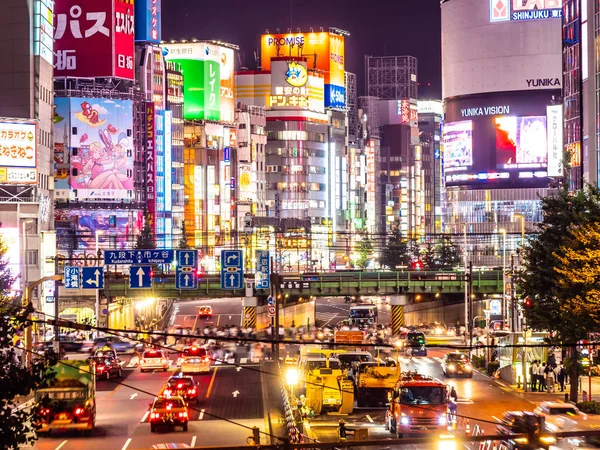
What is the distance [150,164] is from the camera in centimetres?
14275

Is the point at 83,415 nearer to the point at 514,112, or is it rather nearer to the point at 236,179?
the point at 514,112

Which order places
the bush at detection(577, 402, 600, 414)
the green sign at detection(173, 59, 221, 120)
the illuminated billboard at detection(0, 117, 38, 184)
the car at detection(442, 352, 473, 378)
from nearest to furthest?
the bush at detection(577, 402, 600, 414), the car at detection(442, 352, 473, 378), the illuminated billboard at detection(0, 117, 38, 184), the green sign at detection(173, 59, 221, 120)

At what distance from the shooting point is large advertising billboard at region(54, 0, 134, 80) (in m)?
133

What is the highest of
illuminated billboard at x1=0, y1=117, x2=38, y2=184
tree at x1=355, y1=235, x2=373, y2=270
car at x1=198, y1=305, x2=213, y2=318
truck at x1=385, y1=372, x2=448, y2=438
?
illuminated billboard at x1=0, y1=117, x2=38, y2=184

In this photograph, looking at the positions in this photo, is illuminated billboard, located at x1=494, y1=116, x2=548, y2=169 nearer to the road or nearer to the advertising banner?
the advertising banner

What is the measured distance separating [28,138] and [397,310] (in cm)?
3565

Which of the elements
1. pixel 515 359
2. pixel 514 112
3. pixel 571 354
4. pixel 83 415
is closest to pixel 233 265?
pixel 515 359

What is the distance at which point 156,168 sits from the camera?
474 ft

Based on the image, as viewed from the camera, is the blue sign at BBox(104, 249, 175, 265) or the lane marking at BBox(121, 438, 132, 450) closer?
the lane marking at BBox(121, 438, 132, 450)

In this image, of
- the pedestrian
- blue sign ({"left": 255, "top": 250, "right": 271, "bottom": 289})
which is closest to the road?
blue sign ({"left": 255, "top": 250, "right": 271, "bottom": 289})

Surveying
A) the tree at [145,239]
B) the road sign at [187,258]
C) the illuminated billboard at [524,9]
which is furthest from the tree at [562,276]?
the illuminated billboard at [524,9]

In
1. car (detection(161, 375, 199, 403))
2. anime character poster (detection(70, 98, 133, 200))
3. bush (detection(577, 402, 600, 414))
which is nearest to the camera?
bush (detection(577, 402, 600, 414))

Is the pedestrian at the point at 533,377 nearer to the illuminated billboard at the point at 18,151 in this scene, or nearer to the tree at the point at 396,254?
the illuminated billboard at the point at 18,151

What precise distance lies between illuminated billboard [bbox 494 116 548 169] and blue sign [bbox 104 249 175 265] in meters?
97.5
